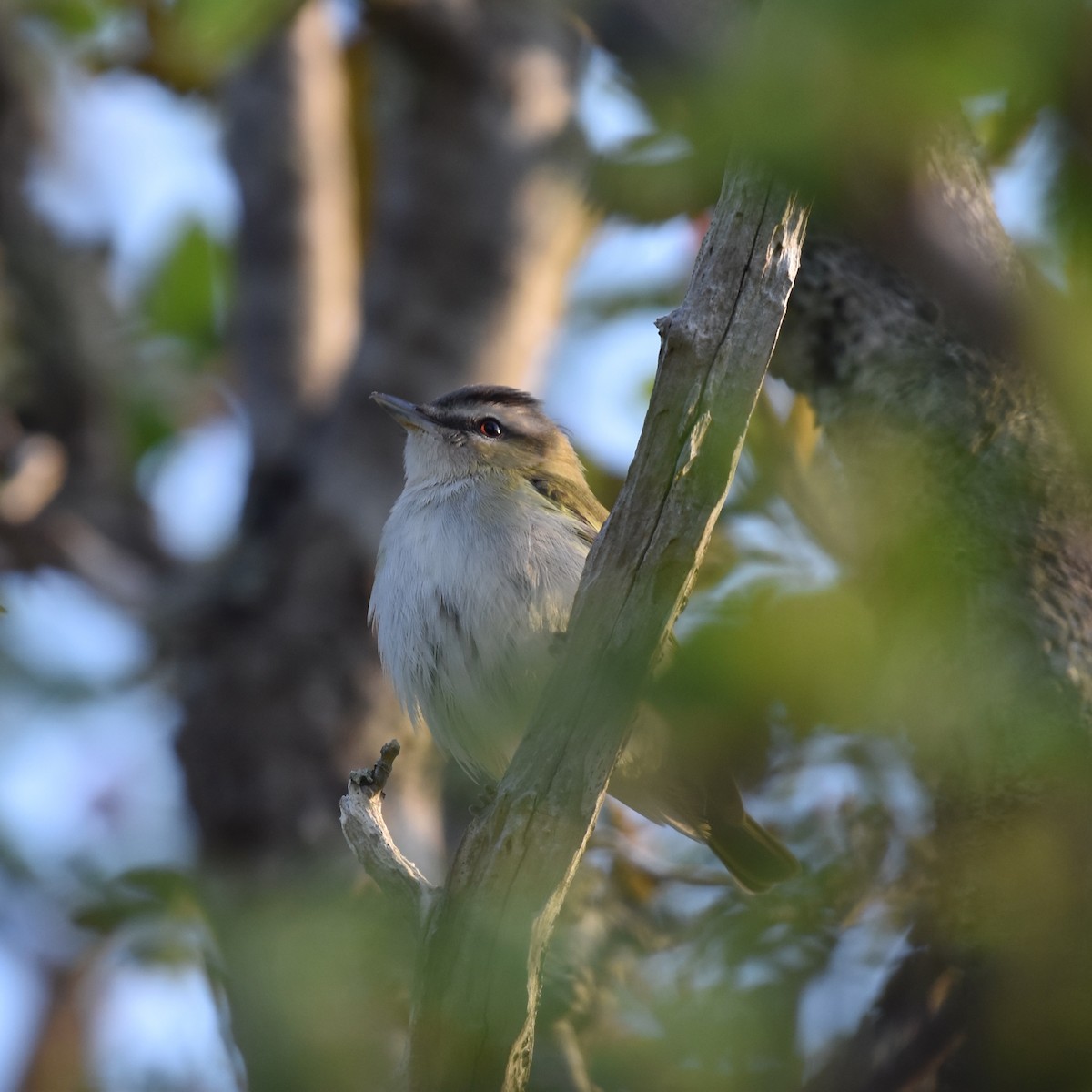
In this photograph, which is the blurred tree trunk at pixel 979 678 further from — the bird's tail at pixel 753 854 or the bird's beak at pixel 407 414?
the bird's beak at pixel 407 414

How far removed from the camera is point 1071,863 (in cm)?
263

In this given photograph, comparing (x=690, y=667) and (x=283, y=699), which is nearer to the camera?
(x=690, y=667)

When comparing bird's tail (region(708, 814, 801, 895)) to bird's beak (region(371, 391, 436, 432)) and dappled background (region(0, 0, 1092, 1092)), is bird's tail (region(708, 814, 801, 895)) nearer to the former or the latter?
dappled background (region(0, 0, 1092, 1092))

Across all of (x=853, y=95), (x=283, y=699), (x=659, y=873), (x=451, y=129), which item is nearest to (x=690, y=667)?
(x=853, y=95)

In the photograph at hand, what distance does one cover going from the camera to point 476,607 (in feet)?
13.8

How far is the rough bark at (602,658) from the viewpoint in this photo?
8.09ft

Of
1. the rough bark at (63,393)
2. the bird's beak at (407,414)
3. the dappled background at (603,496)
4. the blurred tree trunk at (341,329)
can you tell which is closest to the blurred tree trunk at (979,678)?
the dappled background at (603,496)

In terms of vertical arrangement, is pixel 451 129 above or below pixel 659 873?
above

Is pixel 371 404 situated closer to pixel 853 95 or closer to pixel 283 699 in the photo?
pixel 283 699

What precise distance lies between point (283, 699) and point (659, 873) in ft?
9.08

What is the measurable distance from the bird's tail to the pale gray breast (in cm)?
79

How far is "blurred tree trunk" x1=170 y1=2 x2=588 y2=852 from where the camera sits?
6.56m

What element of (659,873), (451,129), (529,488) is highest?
(451,129)

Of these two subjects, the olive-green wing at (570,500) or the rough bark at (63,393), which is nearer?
the olive-green wing at (570,500)
